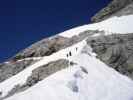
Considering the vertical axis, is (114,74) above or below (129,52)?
below

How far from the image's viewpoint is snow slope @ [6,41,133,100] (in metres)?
18.0

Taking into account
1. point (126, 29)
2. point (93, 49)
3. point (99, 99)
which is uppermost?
point (126, 29)

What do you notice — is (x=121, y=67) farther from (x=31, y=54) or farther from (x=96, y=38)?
(x=31, y=54)

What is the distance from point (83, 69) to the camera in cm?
2209

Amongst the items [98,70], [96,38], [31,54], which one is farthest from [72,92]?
[31,54]

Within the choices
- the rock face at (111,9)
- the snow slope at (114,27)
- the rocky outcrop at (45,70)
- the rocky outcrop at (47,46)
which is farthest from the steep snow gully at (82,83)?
the rock face at (111,9)

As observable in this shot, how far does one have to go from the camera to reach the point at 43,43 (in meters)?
37.5

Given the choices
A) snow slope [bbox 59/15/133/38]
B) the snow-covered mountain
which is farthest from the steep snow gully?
snow slope [bbox 59/15/133/38]

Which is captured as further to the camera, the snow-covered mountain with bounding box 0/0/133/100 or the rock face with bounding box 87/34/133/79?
the rock face with bounding box 87/34/133/79

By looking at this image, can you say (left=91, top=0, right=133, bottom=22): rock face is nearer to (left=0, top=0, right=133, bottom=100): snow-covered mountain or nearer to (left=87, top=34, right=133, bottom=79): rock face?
(left=0, top=0, right=133, bottom=100): snow-covered mountain

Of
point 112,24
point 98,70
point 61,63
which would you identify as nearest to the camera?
point 98,70

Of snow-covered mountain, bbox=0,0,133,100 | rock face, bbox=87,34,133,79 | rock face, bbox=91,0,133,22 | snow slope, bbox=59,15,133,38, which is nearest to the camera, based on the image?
snow-covered mountain, bbox=0,0,133,100

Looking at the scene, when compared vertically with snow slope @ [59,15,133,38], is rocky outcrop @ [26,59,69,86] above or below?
below

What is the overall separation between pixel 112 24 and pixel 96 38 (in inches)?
214
